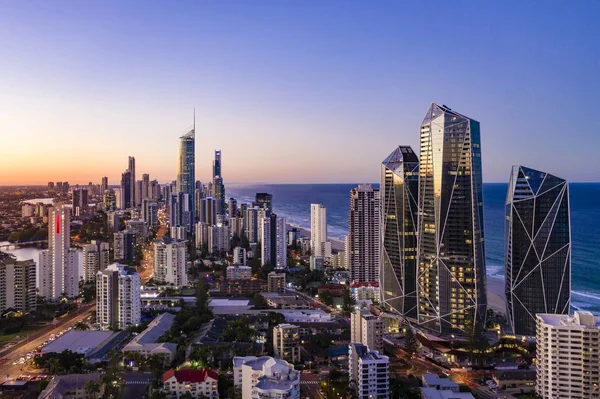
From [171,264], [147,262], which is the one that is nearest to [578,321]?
[171,264]

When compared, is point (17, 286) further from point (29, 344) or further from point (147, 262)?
point (147, 262)

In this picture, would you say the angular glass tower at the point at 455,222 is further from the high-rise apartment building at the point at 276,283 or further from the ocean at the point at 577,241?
the high-rise apartment building at the point at 276,283

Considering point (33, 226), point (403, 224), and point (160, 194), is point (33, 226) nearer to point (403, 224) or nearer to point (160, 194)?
point (160, 194)

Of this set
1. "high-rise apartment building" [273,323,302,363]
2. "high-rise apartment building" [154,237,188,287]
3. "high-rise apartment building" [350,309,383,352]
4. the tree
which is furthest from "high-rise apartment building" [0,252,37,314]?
the tree

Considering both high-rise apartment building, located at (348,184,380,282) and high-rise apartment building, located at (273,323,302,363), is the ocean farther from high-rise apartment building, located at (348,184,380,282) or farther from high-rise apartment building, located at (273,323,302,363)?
high-rise apartment building, located at (273,323,302,363)

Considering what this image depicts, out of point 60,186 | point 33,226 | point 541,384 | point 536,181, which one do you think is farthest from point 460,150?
point 60,186
